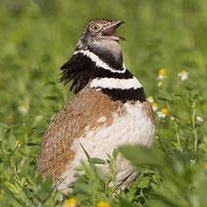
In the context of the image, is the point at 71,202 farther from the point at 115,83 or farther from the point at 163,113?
the point at 163,113

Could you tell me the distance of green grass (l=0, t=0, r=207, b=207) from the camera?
5430mm

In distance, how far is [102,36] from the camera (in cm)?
715

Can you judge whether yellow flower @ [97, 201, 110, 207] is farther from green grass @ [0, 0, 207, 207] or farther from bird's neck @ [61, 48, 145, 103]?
bird's neck @ [61, 48, 145, 103]

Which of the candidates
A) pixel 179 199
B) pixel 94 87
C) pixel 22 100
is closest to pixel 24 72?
pixel 22 100

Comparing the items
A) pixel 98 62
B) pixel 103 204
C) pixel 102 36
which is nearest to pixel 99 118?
pixel 98 62

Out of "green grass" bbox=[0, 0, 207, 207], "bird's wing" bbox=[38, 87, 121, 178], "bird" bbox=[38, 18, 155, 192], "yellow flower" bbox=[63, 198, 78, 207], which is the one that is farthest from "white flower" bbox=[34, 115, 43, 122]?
"yellow flower" bbox=[63, 198, 78, 207]

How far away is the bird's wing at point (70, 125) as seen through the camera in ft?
22.1

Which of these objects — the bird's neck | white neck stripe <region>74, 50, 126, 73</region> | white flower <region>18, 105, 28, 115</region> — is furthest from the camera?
white flower <region>18, 105, 28, 115</region>

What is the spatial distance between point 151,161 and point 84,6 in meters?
11.0

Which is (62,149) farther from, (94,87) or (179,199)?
(179,199)

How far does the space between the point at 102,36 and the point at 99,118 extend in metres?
0.72

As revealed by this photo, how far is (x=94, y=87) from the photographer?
6.92 meters

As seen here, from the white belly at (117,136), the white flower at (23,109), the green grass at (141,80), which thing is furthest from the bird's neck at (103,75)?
the white flower at (23,109)

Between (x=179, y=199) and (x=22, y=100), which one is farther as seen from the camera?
(x=22, y=100)
